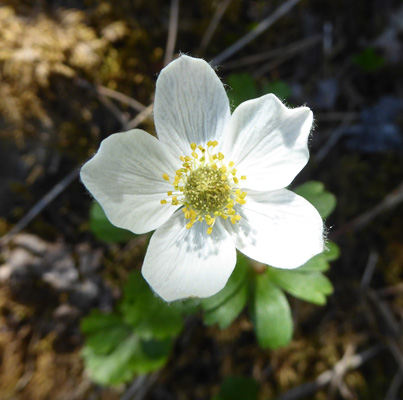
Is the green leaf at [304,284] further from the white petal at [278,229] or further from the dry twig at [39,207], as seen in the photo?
the dry twig at [39,207]

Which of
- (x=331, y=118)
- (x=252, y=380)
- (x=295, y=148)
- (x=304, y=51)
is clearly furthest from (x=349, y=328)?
(x=304, y=51)

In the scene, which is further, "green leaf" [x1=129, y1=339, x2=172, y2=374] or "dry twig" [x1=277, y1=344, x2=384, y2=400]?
"dry twig" [x1=277, y1=344, x2=384, y2=400]

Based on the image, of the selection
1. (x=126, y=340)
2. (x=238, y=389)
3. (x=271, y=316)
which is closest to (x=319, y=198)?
(x=271, y=316)

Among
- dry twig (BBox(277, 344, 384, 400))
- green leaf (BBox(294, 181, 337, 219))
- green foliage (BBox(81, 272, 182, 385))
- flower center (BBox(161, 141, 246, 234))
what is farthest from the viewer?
dry twig (BBox(277, 344, 384, 400))

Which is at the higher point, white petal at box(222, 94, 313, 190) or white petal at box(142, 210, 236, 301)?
white petal at box(222, 94, 313, 190)

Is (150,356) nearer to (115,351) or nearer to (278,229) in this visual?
(115,351)

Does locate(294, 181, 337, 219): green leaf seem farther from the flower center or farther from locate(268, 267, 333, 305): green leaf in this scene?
the flower center

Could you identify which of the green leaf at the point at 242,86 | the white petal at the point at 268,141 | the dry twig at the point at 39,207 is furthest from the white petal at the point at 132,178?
the dry twig at the point at 39,207

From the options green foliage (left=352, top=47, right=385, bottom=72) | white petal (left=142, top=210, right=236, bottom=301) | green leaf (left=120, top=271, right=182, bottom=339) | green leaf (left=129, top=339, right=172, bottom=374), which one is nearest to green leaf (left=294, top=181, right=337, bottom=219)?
white petal (left=142, top=210, right=236, bottom=301)
